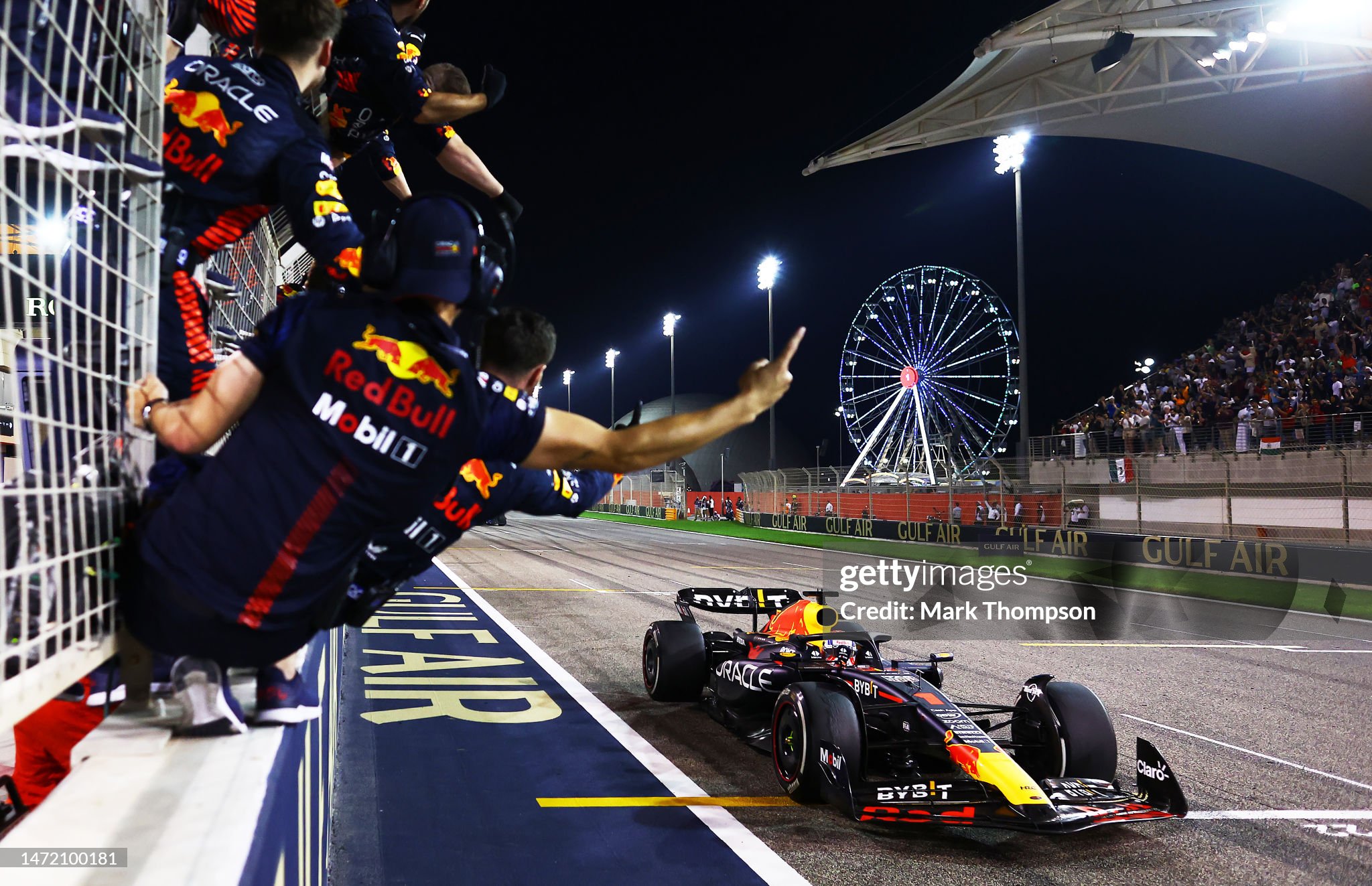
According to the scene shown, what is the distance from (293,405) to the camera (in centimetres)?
158

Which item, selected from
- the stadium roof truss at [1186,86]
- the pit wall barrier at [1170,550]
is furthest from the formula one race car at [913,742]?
the stadium roof truss at [1186,86]

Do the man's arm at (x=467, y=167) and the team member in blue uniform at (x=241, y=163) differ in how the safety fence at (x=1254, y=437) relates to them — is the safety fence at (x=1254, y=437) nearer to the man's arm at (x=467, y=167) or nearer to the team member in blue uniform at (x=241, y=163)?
the man's arm at (x=467, y=167)

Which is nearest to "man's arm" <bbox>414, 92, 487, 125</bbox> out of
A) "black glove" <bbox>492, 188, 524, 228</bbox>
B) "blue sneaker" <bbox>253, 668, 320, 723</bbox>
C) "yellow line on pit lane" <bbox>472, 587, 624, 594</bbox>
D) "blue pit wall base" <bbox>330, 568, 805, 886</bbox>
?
"black glove" <bbox>492, 188, 524, 228</bbox>

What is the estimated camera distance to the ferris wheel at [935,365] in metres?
36.4

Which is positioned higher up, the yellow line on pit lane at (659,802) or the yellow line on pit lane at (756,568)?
the yellow line on pit lane at (659,802)

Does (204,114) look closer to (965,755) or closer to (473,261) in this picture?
(473,261)

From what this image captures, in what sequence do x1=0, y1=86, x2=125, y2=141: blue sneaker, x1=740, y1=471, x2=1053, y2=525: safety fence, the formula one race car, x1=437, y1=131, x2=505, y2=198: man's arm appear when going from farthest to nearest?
x1=740, y1=471, x2=1053, y2=525: safety fence < the formula one race car < x1=437, y1=131, x2=505, y2=198: man's arm < x1=0, y1=86, x2=125, y2=141: blue sneaker

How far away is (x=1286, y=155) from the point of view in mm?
23906

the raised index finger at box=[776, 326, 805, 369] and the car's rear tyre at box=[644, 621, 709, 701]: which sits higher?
the raised index finger at box=[776, 326, 805, 369]

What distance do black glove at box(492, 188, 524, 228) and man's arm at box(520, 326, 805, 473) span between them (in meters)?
0.91

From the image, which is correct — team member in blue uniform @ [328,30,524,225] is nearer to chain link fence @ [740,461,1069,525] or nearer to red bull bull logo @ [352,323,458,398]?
red bull bull logo @ [352,323,458,398]

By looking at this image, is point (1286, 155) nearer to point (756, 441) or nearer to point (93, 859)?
point (93, 859)

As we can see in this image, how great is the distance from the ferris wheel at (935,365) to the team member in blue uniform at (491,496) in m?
33.5

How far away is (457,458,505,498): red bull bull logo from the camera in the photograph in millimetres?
2562
